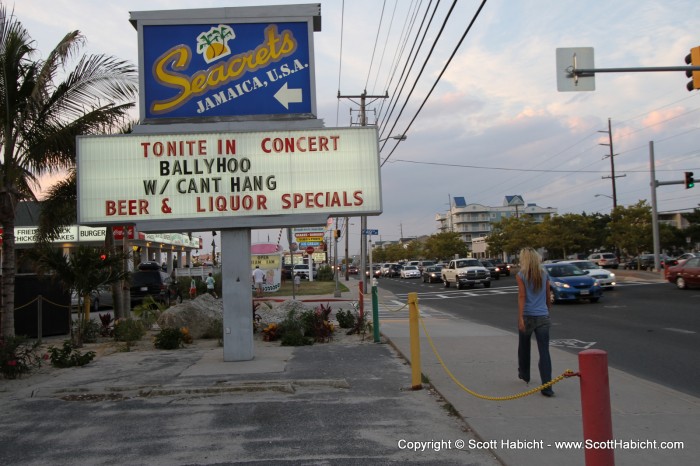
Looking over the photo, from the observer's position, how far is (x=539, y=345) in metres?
7.12

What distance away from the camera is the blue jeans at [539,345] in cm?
707

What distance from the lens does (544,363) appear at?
23.2ft

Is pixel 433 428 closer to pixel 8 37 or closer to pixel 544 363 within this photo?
pixel 544 363

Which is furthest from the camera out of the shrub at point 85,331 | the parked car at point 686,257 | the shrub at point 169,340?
the parked car at point 686,257

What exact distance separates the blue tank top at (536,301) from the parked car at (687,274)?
20928 millimetres

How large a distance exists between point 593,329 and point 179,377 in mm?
10241

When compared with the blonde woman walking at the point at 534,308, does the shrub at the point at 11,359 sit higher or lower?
lower

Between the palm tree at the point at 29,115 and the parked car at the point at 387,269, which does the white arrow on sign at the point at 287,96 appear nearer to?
the palm tree at the point at 29,115

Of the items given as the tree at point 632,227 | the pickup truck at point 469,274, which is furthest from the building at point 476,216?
the pickup truck at point 469,274

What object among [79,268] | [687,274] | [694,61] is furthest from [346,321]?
[687,274]

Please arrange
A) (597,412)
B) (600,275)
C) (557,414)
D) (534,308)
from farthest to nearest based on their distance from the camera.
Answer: (600,275) → (534,308) → (557,414) → (597,412)

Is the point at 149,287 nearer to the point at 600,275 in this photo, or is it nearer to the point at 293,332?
the point at 293,332

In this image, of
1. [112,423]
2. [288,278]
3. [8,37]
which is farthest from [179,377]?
[288,278]

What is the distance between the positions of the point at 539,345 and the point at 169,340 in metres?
7.54
